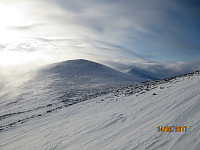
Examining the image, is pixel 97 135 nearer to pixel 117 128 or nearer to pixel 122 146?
pixel 117 128

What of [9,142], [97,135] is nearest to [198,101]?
[97,135]

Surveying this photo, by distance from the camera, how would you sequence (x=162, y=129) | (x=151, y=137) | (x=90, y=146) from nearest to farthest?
(x=151, y=137)
(x=162, y=129)
(x=90, y=146)

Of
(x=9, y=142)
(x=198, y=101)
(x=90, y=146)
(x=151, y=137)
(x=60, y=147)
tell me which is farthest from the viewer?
(x=9, y=142)

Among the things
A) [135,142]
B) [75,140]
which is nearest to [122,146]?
[135,142]

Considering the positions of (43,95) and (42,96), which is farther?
(43,95)

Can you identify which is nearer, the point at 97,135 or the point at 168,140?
the point at 168,140

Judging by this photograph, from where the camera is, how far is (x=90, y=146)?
522 centimetres

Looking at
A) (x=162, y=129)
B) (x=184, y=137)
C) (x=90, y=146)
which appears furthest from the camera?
(x=90, y=146)

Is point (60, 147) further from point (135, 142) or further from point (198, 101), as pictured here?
point (198, 101)

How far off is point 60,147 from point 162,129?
455 cm

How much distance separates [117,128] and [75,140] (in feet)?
7.03

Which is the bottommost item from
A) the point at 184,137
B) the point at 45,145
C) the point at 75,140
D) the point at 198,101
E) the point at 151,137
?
the point at 45,145

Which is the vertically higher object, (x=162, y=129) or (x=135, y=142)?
(x=162, y=129)

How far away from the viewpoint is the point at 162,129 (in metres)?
4.88
